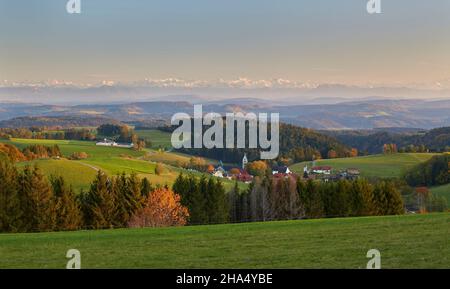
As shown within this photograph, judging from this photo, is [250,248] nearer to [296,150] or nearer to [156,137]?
[296,150]

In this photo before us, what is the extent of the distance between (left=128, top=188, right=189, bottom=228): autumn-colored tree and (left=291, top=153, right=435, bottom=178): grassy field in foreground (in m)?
55.8

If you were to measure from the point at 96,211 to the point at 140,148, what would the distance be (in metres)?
81.3

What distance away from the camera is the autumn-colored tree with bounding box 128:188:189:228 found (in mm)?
46812

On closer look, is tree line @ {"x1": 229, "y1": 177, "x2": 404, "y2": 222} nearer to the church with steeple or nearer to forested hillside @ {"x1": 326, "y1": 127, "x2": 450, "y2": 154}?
the church with steeple

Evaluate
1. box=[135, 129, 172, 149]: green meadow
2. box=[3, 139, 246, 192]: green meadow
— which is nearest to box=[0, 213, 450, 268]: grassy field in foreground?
box=[3, 139, 246, 192]: green meadow

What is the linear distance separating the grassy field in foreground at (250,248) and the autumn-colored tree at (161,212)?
70.1 feet

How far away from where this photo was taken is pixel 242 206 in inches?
2379

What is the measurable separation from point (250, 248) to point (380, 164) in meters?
96.8

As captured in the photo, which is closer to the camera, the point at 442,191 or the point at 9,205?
the point at 9,205

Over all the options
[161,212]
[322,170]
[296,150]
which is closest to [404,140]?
[296,150]

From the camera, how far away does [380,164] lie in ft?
359

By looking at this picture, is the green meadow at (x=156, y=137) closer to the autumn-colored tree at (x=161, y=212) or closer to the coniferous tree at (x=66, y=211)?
the autumn-colored tree at (x=161, y=212)
